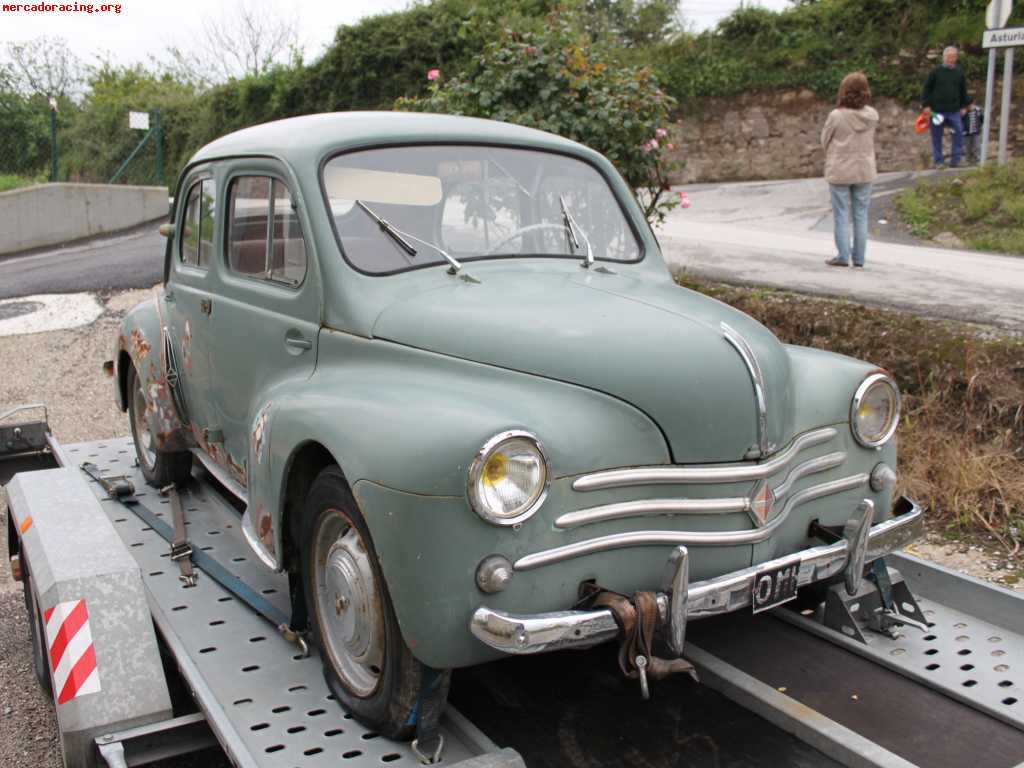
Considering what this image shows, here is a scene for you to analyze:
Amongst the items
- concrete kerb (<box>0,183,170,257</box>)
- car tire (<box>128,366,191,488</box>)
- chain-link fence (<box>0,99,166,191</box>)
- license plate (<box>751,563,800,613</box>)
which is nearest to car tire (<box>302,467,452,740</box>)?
license plate (<box>751,563,800,613</box>)

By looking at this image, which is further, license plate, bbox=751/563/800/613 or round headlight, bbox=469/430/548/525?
license plate, bbox=751/563/800/613

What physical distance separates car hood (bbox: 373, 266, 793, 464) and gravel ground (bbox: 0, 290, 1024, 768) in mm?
1556

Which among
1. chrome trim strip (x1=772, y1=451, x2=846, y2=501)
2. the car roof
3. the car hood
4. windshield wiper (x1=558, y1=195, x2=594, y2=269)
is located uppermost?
the car roof

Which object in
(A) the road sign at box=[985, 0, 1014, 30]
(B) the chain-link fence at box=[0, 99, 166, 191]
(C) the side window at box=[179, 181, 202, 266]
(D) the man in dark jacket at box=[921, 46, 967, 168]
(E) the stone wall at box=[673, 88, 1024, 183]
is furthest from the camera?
(B) the chain-link fence at box=[0, 99, 166, 191]

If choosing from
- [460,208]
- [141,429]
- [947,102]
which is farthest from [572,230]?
[947,102]

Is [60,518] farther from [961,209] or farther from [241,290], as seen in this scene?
[961,209]

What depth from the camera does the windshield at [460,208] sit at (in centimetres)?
331

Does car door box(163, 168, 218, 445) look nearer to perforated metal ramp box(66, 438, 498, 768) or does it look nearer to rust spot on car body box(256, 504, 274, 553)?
perforated metal ramp box(66, 438, 498, 768)

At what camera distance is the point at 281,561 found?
309 cm

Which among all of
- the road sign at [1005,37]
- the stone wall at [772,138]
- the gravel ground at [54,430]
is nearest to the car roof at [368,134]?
the gravel ground at [54,430]

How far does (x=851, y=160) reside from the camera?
28.1ft

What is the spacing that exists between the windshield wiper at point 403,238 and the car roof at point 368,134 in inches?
10.9

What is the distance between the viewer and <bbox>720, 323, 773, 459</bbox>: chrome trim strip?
2.67m

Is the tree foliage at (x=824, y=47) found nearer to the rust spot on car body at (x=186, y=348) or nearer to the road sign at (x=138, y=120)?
the road sign at (x=138, y=120)
